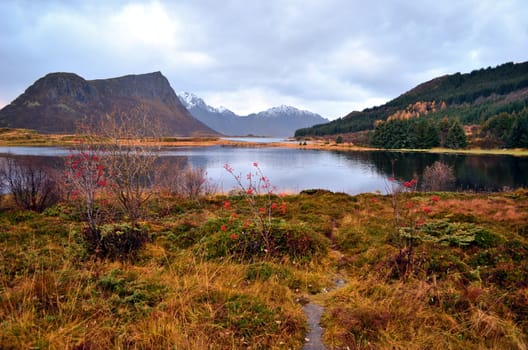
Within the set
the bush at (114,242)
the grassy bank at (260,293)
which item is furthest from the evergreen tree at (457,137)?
the bush at (114,242)

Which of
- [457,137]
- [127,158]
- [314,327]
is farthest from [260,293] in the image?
[457,137]

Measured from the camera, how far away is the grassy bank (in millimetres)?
3311

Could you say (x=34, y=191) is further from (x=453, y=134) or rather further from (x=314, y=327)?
(x=453, y=134)

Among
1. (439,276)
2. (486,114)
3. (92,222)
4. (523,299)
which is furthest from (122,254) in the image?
(486,114)

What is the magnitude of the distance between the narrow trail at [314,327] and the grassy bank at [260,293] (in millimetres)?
92

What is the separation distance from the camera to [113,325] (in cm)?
341

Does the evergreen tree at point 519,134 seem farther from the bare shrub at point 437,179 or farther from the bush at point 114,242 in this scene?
the bush at point 114,242

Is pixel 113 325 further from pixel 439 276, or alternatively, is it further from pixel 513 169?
pixel 513 169

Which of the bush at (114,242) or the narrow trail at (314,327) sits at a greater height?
the bush at (114,242)

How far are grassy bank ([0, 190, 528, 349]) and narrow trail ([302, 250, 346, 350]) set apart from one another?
3.6 inches

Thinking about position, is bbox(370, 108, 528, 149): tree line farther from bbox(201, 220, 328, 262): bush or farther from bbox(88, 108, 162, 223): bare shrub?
bbox(88, 108, 162, 223): bare shrub

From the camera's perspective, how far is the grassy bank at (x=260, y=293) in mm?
3311

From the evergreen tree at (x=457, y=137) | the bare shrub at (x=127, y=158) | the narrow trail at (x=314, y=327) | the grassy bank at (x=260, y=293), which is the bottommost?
the narrow trail at (x=314, y=327)

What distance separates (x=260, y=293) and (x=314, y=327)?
3.07 ft
